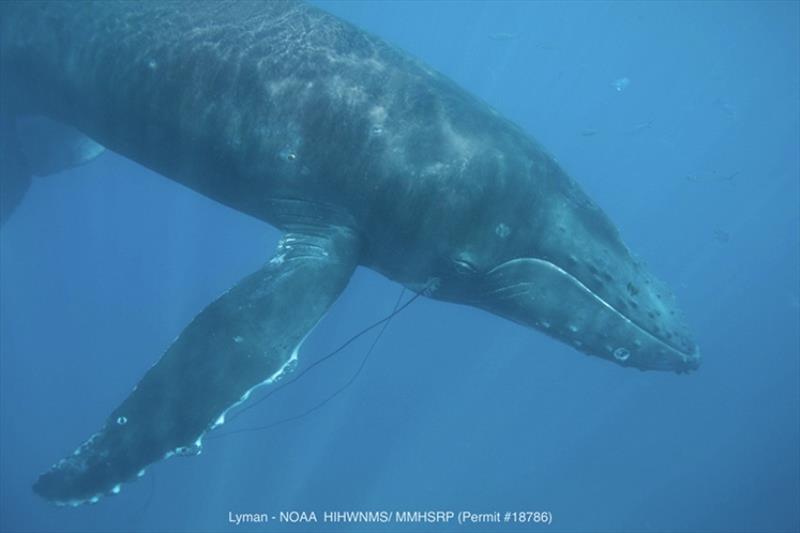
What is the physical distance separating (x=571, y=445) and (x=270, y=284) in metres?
24.7

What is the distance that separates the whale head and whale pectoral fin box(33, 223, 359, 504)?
179 cm

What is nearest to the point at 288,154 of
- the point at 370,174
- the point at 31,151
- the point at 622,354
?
the point at 370,174

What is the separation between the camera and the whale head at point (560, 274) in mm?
6793

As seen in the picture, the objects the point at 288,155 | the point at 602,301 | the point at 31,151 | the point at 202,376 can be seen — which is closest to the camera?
the point at 202,376

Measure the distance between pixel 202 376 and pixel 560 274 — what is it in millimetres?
3970

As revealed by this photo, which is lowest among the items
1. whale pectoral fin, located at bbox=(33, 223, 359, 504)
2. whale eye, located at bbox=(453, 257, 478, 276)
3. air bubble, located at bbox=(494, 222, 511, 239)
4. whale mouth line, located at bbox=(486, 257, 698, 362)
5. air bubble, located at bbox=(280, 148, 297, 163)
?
whale pectoral fin, located at bbox=(33, 223, 359, 504)

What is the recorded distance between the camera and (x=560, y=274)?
684cm

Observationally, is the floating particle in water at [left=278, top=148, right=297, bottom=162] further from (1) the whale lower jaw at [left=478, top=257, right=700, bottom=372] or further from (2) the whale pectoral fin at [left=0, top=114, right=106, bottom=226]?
(2) the whale pectoral fin at [left=0, top=114, right=106, bottom=226]

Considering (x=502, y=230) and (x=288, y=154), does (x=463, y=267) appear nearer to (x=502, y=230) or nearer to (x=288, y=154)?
(x=502, y=230)

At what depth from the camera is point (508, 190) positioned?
6906 millimetres

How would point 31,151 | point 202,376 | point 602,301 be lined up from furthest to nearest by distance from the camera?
point 31,151 → point 602,301 → point 202,376

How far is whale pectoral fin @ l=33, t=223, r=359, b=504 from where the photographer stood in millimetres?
5383

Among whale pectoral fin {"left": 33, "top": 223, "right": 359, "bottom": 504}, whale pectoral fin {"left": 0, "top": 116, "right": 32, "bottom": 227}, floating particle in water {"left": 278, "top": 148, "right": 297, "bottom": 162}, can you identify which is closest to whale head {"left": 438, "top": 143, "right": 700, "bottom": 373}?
whale pectoral fin {"left": 33, "top": 223, "right": 359, "bottom": 504}

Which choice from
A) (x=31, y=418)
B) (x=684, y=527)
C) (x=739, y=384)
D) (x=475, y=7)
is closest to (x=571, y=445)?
(x=684, y=527)
